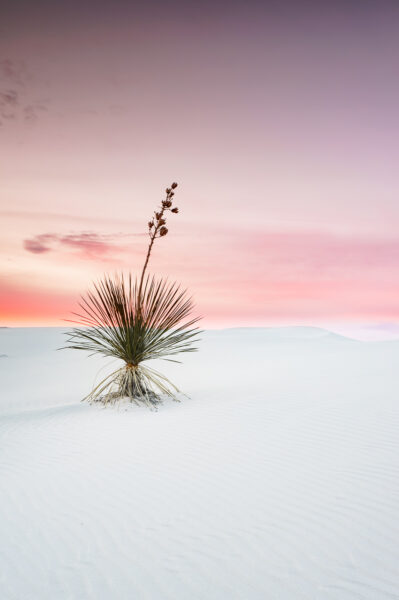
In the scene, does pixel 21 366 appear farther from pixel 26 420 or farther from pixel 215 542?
pixel 215 542

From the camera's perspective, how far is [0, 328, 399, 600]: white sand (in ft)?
7.48

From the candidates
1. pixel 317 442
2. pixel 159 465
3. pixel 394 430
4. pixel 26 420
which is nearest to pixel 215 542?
pixel 159 465

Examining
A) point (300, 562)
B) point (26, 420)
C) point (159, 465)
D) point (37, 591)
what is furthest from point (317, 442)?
point (26, 420)

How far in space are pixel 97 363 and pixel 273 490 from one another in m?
19.7

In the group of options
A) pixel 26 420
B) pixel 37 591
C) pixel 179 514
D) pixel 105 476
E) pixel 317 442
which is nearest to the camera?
pixel 37 591

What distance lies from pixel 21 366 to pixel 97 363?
3892 mm

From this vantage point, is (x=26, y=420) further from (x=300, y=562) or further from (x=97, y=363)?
(x=97, y=363)

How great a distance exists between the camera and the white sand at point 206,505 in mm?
2281

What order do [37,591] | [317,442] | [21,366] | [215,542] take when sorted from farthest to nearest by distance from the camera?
1. [21,366]
2. [317,442]
3. [215,542]
4. [37,591]

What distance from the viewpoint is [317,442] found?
437cm

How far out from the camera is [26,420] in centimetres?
657

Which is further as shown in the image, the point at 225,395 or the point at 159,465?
the point at 225,395

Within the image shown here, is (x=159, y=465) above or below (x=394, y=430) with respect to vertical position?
below

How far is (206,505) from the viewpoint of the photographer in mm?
3105
